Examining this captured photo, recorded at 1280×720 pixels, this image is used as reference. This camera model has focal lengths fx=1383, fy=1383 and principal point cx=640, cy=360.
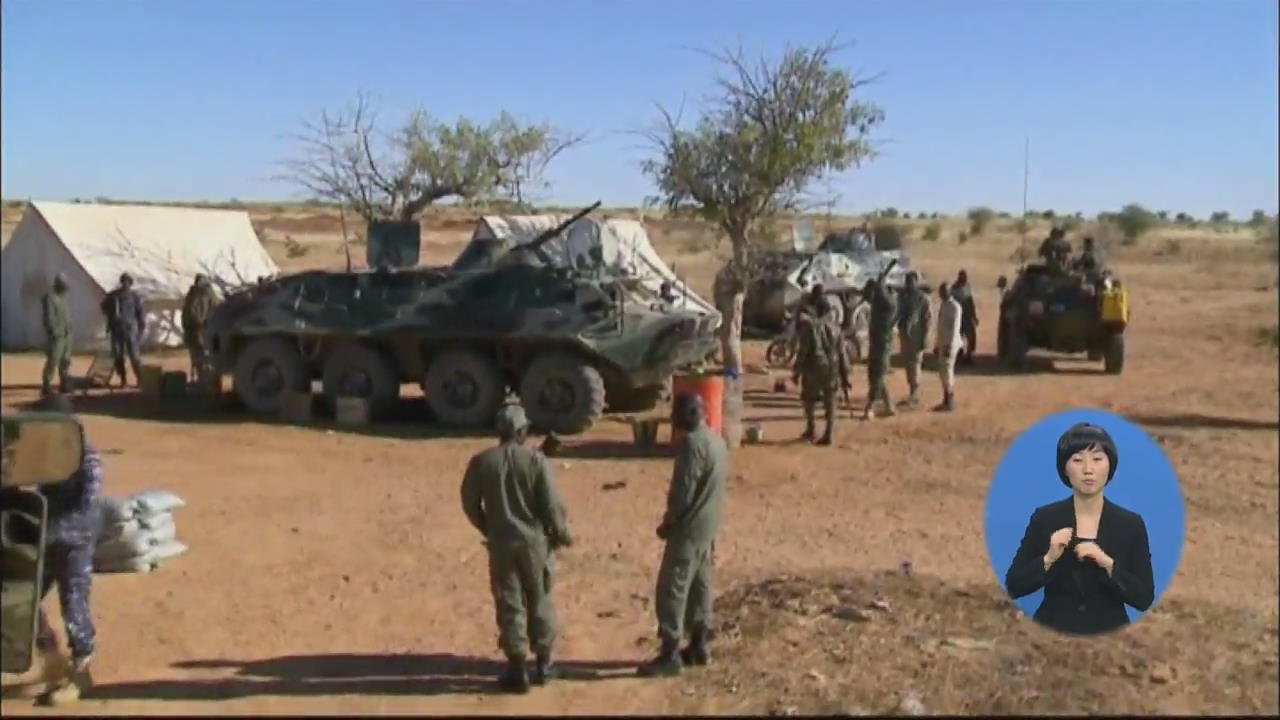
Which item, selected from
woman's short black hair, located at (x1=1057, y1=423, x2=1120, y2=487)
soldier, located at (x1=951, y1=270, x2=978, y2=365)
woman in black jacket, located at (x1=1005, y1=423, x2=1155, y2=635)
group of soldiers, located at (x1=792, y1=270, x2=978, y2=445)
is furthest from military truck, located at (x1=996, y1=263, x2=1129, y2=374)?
woman's short black hair, located at (x1=1057, y1=423, x2=1120, y2=487)

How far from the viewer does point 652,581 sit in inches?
327

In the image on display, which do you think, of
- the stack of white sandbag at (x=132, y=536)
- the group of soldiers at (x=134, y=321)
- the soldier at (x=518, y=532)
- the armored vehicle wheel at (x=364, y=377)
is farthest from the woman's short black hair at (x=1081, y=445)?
the group of soldiers at (x=134, y=321)

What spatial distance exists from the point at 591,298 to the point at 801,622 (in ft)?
22.5

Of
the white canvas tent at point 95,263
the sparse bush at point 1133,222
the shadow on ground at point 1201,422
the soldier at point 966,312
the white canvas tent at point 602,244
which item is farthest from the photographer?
the sparse bush at point 1133,222

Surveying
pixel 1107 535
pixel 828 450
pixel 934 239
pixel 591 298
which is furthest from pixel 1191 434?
pixel 934 239

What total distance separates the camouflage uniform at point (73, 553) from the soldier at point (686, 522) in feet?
8.65

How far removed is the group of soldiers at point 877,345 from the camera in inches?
490

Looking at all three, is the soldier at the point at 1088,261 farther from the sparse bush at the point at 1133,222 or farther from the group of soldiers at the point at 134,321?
the sparse bush at the point at 1133,222

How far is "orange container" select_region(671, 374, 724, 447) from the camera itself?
11.6 meters

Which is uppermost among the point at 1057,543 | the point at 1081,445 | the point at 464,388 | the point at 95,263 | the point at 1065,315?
the point at 95,263

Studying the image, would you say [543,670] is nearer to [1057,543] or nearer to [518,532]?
[518,532]

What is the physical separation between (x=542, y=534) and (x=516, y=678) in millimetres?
669

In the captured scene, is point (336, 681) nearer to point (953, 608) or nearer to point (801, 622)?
point (801, 622)

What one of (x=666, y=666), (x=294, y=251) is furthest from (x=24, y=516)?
(x=294, y=251)
